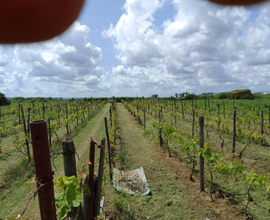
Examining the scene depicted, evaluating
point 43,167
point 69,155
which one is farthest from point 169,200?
point 43,167

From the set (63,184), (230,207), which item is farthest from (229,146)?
(63,184)

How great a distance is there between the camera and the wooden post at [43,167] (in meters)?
1.15

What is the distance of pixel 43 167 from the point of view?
120cm

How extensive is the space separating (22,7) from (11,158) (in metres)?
9.23

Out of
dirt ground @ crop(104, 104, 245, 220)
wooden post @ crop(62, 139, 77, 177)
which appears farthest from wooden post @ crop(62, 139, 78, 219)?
dirt ground @ crop(104, 104, 245, 220)

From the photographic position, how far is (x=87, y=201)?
206 cm

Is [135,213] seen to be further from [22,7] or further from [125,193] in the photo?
[22,7]

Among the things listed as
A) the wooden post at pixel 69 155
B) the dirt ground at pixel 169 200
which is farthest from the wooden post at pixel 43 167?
the dirt ground at pixel 169 200

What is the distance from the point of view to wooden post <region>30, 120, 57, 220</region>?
115cm

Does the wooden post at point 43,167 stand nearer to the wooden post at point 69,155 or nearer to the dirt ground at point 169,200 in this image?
the wooden post at point 69,155

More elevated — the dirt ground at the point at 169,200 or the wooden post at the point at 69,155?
the wooden post at the point at 69,155

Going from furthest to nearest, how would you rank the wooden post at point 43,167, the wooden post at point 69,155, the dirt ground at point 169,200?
the dirt ground at point 169,200
the wooden post at point 69,155
the wooden post at point 43,167

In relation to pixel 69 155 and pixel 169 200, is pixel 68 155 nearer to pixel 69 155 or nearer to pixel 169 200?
pixel 69 155

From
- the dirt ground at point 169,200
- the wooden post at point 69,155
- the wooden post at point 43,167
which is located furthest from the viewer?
the dirt ground at point 169,200
